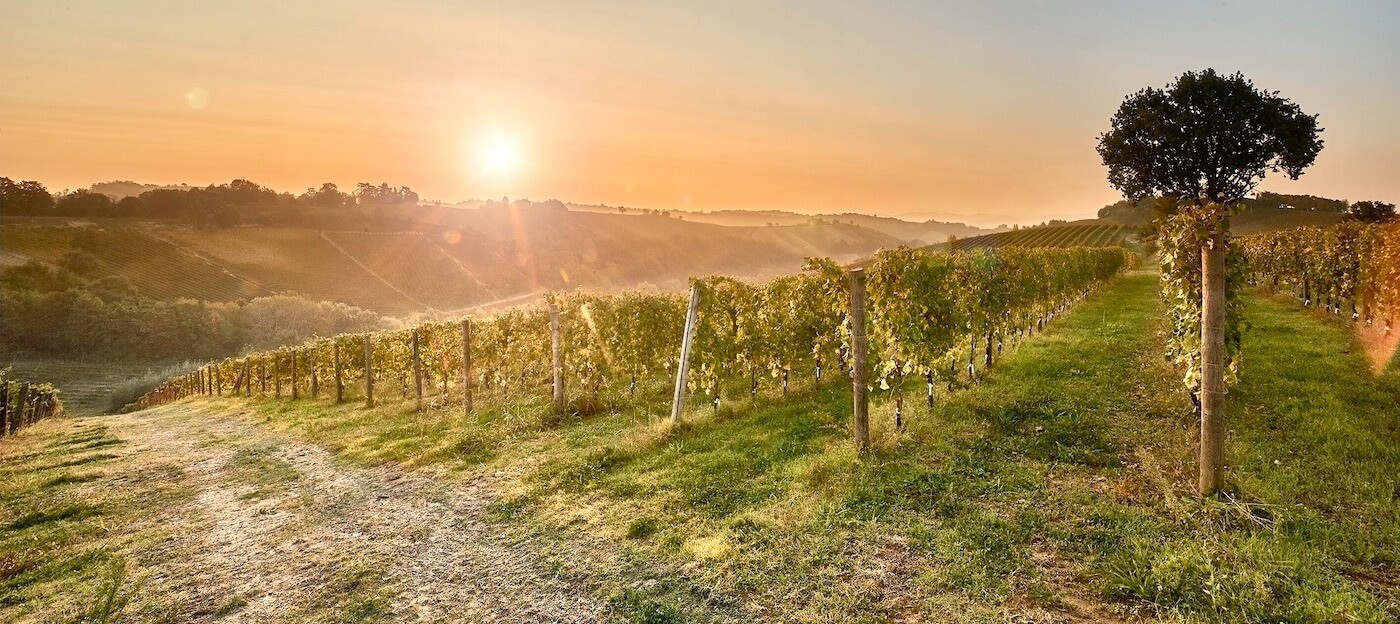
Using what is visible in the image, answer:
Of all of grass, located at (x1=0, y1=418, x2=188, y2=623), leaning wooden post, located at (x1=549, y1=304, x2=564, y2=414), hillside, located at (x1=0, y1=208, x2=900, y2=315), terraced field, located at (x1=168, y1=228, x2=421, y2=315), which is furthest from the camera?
terraced field, located at (x1=168, y1=228, x2=421, y2=315)

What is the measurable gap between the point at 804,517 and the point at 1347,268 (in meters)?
19.2

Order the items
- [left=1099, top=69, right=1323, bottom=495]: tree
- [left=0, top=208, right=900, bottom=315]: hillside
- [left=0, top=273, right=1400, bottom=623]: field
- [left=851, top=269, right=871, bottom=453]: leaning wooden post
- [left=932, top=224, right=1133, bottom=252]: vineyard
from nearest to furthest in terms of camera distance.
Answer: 1. [left=0, top=273, right=1400, bottom=623]: field
2. [left=851, top=269, right=871, bottom=453]: leaning wooden post
3. [left=1099, top=69, right=1323, bottom=495]: tree
4. [left=932, top=224, right=1133, bottom=252]: vineyard
5. [left=0, top=208, right=900, bottom=315]: hillside

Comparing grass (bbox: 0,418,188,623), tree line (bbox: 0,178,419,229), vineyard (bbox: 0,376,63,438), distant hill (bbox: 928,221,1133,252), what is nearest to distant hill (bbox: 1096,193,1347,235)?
distant hill (bbox: 928,221,1133,252)

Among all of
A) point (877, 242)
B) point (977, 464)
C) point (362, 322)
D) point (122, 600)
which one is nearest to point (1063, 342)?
point (977, 464)

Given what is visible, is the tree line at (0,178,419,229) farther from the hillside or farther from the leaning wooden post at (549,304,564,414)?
the leaning wooden post at (549,304,564,414)

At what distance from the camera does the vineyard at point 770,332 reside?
892 cm

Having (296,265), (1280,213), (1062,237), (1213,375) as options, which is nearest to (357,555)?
(1213,375)

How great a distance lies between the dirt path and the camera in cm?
512

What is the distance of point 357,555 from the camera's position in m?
6.24

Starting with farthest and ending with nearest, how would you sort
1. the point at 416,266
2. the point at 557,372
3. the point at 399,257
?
the point at 399,257 → the point at 416,266 → the point at 557,372

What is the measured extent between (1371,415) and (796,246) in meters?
132

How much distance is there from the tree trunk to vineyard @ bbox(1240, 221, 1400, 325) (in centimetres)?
504

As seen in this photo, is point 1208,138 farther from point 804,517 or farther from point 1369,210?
point 804,517

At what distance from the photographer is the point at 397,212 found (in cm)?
10981
